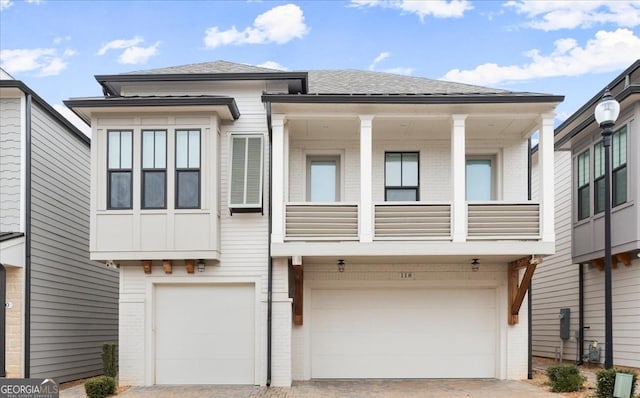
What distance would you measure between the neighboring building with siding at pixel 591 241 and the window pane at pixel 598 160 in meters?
0.02

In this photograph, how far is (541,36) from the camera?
155ft

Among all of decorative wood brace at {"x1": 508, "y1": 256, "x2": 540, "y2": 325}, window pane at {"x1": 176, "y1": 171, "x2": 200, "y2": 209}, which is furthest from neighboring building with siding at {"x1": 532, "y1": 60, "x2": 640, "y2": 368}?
window pane at {"x1": 176, "y1": 171, "x2": 200, "y2": 209}

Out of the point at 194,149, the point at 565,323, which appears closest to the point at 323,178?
the point at 194,149

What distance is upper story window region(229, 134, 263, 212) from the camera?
14375 mm

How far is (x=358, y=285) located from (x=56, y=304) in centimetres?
658

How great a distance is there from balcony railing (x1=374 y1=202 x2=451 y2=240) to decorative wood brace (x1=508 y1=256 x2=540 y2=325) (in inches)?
71.8

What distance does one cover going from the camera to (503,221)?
14.1 meters

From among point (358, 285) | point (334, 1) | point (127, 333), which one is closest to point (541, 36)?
point (334, 1)

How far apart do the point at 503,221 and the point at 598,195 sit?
15.1ft

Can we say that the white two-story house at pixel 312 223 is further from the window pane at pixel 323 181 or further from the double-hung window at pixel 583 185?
the double-hung window at pixel 583 185

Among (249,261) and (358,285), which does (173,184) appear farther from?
(358,285)

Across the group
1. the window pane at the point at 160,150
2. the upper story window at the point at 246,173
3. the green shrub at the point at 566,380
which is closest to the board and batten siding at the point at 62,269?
the window pane at the point at 160,150

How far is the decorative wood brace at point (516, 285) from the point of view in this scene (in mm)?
14555

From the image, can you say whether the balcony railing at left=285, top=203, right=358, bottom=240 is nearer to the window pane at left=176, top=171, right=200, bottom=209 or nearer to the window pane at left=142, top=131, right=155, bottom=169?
the window pane at left=176, top=171, right=200, bottom=209
